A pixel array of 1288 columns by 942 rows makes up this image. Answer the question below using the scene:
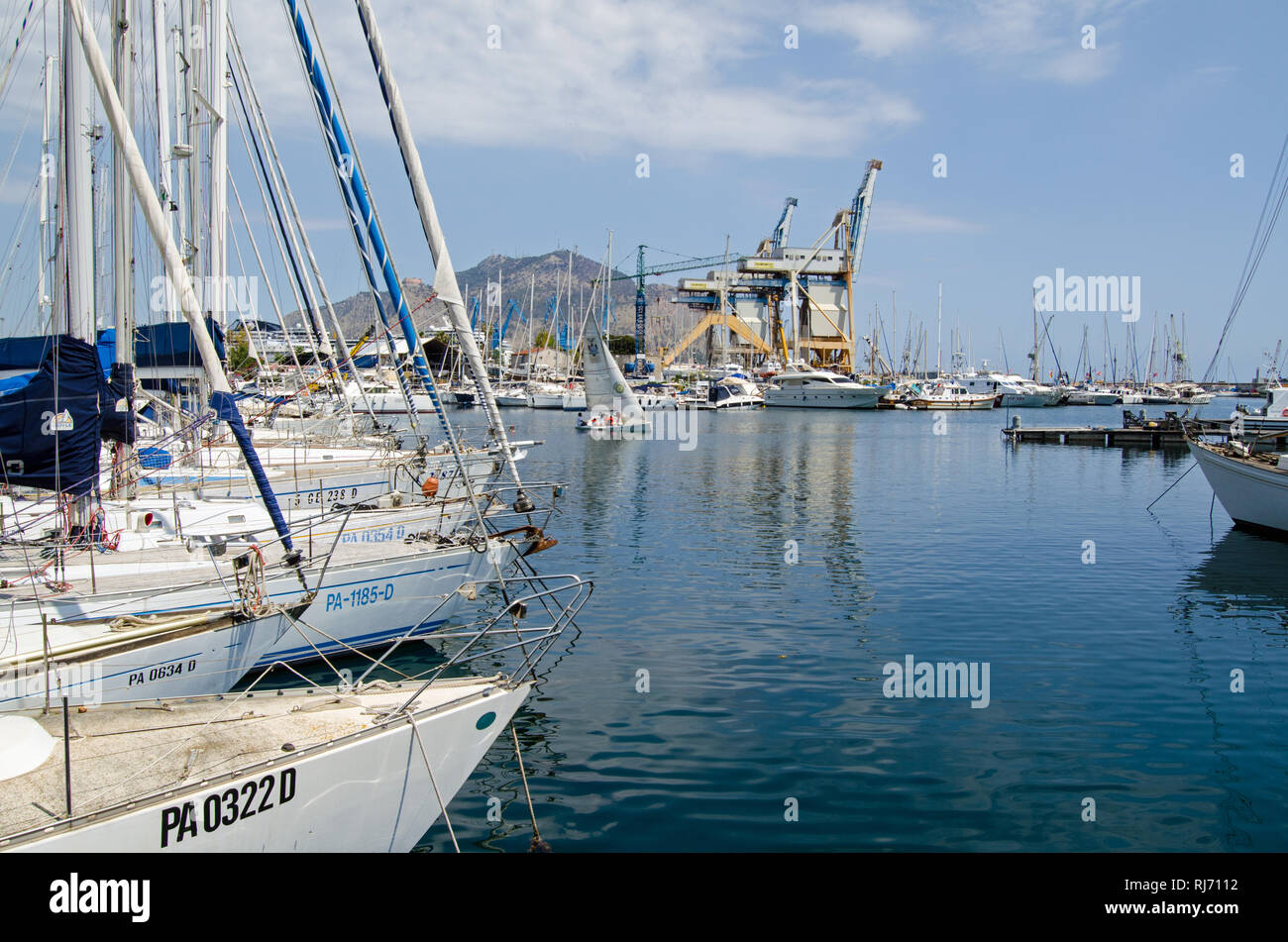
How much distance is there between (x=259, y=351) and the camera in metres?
39.2

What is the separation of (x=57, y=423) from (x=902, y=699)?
40.7ft

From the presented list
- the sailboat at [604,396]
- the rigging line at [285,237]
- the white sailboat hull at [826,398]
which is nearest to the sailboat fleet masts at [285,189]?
the rigging line at [285,237]

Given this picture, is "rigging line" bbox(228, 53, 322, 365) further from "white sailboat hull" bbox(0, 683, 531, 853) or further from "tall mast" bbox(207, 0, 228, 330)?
"white sailboat hull" bbox(0, 683, 531, 853)

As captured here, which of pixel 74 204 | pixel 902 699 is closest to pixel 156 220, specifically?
pixel 74 204

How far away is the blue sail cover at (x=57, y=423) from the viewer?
40.9ft

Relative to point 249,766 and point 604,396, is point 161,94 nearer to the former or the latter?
point 249,766

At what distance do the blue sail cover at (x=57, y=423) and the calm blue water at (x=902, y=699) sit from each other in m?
7.36

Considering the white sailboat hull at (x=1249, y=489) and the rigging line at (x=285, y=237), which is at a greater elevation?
the rigging line at (x=285, y=237)

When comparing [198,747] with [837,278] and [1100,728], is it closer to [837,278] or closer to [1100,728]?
[1100,728]

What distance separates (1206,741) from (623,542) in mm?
15485

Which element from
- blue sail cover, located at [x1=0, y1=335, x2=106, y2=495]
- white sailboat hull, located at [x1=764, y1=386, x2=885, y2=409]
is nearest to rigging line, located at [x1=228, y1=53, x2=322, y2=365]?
blue sail cover, located at [x1=0, y1=335, x2=106, y2=495]

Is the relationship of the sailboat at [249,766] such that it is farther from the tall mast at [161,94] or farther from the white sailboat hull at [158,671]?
the tall mast at [161,94]

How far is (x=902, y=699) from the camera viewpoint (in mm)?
12859

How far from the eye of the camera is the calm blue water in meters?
9.39
